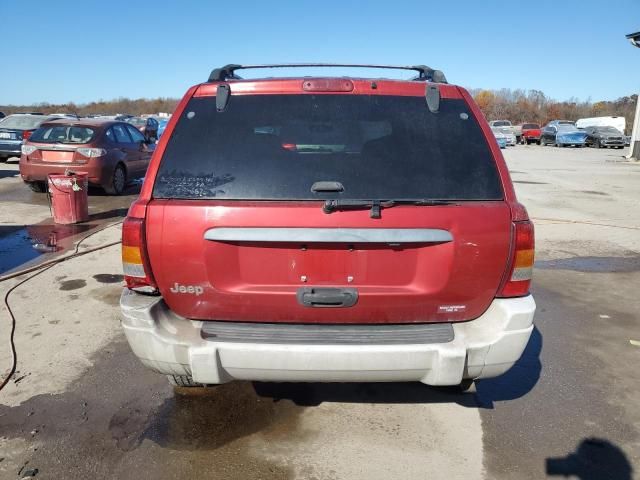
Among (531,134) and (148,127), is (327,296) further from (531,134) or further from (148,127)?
(531,134)

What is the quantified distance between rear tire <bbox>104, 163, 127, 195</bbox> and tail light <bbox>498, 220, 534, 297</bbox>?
33.8 ft

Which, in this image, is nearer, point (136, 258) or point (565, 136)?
point (136, 258)

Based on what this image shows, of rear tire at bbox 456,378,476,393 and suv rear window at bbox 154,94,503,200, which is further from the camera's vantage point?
rear tire at bbox 456,378,476,393

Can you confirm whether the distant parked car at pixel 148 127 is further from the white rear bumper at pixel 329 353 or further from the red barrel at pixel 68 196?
the white rear bumper at pixel 329 353

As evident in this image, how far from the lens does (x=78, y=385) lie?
140 inches

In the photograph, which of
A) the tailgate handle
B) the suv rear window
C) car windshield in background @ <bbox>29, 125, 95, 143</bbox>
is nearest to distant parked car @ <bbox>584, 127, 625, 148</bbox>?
car windshield in background @ <bbox>29, 125, 95, 143</bbox>

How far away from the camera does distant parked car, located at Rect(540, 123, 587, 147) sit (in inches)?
1624

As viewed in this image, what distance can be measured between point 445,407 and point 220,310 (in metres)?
1.70

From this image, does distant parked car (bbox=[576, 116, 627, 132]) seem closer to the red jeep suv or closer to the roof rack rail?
the roof rack rail

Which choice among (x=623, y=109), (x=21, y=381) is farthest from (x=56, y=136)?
(x=623, y=109)

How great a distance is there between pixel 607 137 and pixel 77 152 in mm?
39953

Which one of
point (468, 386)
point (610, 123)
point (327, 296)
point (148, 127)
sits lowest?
point (468, 386)

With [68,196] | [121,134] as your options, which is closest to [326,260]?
[68,196]

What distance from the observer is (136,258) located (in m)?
2.61
